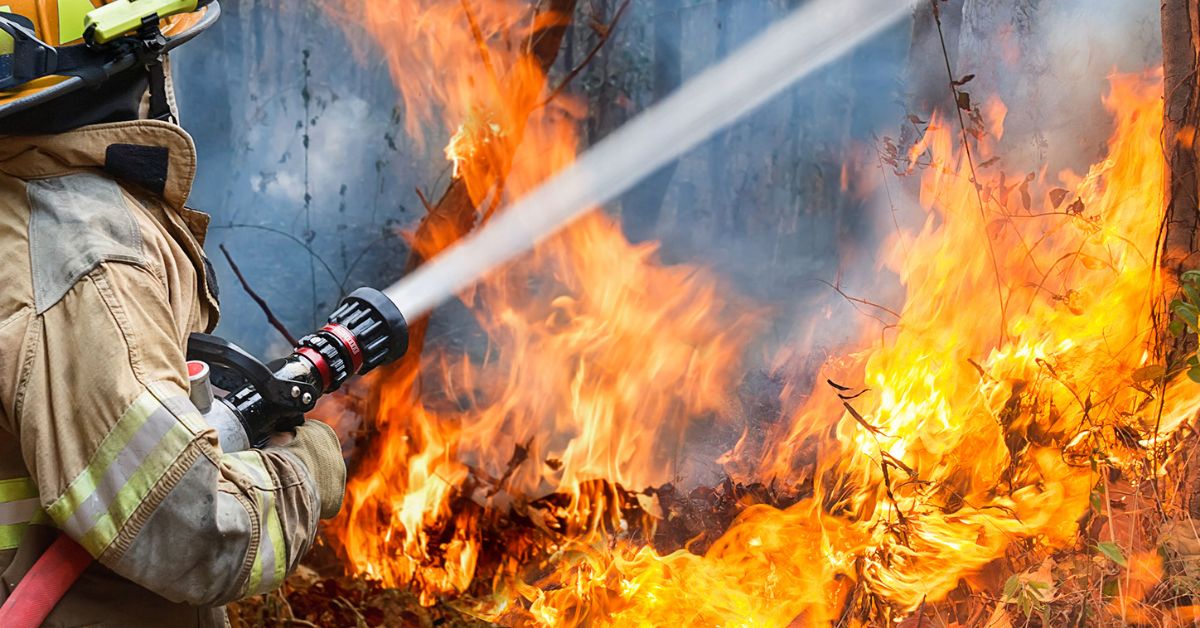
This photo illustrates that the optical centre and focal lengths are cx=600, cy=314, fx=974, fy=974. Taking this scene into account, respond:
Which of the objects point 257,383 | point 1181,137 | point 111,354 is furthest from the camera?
point 1181,137

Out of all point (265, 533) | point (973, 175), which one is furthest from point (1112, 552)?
point (265, 533)

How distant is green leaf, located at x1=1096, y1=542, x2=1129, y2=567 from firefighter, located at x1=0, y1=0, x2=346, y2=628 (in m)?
2.78

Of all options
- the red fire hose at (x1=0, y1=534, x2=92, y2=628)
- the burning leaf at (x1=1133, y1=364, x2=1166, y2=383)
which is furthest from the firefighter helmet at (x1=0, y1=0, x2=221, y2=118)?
the burning leaf at (x1=1133, y1=364, x2=1166, y2=383)

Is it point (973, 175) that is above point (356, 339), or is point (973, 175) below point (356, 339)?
above

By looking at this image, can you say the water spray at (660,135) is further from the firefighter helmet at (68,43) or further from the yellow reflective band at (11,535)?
the yellow reflective band at (11,535)

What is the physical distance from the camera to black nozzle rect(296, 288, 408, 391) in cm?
252

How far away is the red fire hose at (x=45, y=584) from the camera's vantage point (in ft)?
6.12

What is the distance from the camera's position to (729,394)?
459 centimetres

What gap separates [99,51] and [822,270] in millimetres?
3290

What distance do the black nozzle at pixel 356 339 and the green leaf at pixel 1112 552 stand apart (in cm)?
258

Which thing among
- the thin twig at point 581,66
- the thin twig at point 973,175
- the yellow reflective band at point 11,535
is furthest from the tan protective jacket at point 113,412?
the thin twig at point 973,175

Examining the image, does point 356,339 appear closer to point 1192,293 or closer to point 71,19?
point 71,19

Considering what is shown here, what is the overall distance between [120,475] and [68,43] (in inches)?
36.2

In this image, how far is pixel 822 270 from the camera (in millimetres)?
4539
